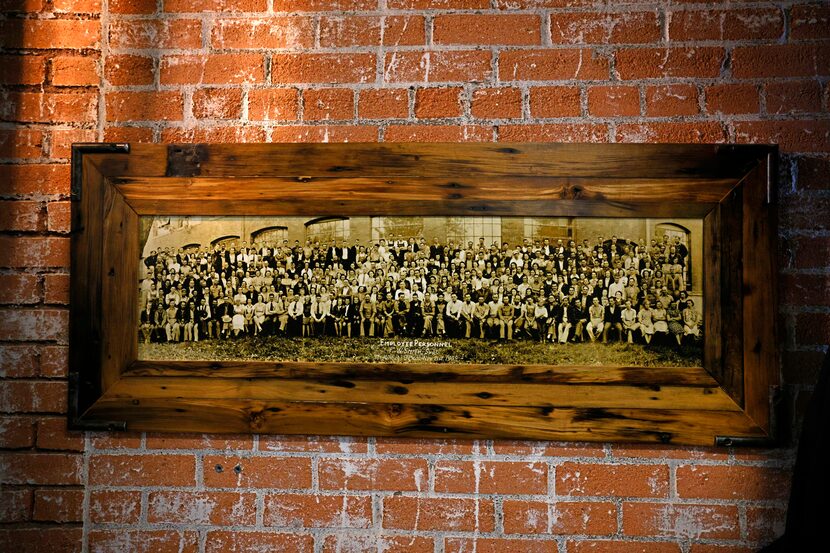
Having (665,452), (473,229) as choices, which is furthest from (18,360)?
(665,452)

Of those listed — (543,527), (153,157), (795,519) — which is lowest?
(543,527)

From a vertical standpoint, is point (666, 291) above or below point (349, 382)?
above

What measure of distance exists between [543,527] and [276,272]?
94 cm

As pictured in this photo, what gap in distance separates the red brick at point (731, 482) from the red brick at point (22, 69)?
76.8 inches

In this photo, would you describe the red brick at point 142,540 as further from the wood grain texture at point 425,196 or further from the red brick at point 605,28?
the red brick at point 605,28

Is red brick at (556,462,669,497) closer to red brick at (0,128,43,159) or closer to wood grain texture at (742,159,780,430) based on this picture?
wood grain texture at (742,159,780,430)

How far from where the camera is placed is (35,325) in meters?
1.37

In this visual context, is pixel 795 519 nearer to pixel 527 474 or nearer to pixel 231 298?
Answer: pixel 527 474

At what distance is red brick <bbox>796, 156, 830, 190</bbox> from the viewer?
51.1 inches

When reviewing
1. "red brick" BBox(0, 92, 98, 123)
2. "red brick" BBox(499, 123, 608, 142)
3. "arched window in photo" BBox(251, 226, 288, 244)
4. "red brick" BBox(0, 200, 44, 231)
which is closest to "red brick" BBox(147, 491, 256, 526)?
"arched window in photo" BBox(251, 226, 288, 244)

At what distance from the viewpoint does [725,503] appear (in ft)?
4.26

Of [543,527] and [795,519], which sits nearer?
[795,519]

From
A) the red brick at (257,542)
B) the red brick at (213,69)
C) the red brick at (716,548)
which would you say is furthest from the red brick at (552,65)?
the red brick at (257,542)

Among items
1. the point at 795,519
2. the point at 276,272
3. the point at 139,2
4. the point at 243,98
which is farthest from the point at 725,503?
the point at 139,2
